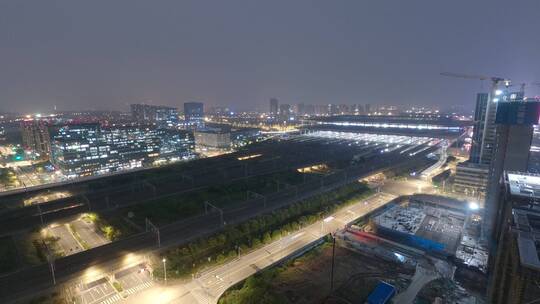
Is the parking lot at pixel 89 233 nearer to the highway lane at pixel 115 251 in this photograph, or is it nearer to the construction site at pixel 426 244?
the highway lane at pixel 115 251

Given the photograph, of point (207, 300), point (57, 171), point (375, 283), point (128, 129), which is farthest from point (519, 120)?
point (57, 171)

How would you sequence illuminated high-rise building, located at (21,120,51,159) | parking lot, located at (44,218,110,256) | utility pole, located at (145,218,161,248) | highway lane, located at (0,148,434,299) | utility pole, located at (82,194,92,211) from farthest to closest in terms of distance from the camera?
illuminated high-rise building, located at (21,120,51,159) → utility pole, located at (82,194,92,211) → parking lot, located at (44,218,110,256) → utility pole, located at (145,218,161,248) → highway lane, located at (0,148,434,299)

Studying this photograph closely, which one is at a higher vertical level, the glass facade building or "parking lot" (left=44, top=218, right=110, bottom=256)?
the glass facade building

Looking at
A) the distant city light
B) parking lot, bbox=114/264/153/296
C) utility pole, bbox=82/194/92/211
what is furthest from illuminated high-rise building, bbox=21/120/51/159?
the distant city light

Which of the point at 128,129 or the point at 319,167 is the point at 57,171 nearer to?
the point at 128,129

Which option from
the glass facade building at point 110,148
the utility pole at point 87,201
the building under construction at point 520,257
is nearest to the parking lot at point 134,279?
the utility pole at point 87,201

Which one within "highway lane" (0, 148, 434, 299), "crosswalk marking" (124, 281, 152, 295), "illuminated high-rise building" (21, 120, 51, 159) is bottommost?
"crosswalk marking" (124, 281, 152, 295)

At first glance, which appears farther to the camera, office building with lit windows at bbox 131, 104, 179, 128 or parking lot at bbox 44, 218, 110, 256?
office building with lit windows at bbox 131, 104, 179, 128

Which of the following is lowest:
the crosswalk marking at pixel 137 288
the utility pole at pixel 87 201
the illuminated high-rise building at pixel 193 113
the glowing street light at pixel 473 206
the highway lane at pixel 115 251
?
the crosswalk marking at pixel 137 288

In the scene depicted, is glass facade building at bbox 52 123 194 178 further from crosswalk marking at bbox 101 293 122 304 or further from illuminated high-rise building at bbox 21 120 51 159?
crosswalk marking at bbox 101 293 122 304

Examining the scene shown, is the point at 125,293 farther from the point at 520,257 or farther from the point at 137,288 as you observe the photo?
the point at 520,257

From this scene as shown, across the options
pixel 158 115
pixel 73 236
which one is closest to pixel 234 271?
pixel 73 236

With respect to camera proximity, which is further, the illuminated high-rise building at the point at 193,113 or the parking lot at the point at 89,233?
the illuminated high-rise building at the point at 193,113
